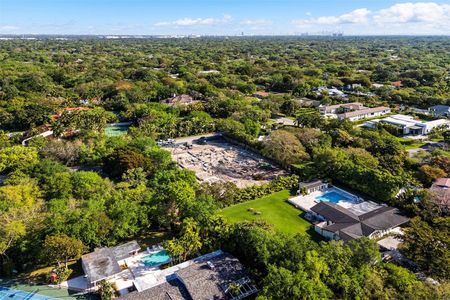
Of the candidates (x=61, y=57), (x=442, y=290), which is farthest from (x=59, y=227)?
(x=61, y=57)

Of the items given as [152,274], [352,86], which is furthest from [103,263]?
[352,86]

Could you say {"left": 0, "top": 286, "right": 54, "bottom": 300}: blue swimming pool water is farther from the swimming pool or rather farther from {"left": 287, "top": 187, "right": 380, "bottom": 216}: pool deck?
the swimming pool

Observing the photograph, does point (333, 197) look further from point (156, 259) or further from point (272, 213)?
point (156, 259)

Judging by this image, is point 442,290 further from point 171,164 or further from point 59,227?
point 171,164

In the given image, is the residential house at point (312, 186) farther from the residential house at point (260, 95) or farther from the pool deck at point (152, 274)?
the residential house at point (260, 95)

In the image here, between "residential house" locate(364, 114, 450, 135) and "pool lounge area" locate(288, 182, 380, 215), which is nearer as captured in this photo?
"pool lounge area" locate(288, 182, 380, 215)

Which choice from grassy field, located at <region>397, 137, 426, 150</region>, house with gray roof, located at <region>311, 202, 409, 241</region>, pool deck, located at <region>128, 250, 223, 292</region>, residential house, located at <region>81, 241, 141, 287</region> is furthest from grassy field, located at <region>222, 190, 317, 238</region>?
grassy field, located at <region>397, 137, 426, 150</region>

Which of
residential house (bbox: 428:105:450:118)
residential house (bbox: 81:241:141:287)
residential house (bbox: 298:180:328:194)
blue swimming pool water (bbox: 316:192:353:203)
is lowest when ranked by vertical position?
blue swimming pool water (bbox: 316:192:353:203)
